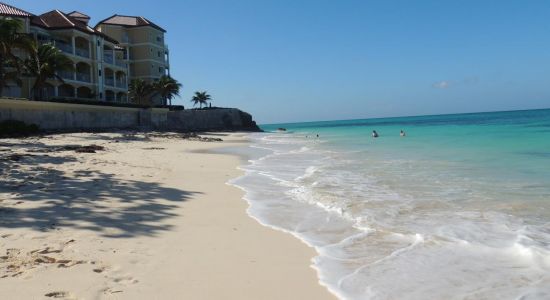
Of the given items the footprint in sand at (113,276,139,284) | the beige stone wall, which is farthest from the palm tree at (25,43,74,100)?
the footprint in sand at (113,276,139,284)

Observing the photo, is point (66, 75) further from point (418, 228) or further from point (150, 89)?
point (418, 228)

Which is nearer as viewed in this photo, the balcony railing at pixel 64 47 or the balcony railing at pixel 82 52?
the balcony railing at pixel 64 47

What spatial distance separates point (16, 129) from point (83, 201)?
56.1 feet

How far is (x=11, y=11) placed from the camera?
3741cm

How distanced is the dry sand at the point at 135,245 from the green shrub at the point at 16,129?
13.1 metres

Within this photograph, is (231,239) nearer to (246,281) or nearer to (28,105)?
(246,281)

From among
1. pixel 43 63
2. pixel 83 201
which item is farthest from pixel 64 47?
pixel 83 201

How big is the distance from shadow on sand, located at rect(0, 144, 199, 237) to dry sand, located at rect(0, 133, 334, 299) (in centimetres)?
1

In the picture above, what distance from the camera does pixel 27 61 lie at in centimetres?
3253

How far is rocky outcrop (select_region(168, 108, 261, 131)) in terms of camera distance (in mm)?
51772

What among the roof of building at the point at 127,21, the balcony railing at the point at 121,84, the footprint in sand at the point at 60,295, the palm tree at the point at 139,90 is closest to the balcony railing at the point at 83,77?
the balcony railing at the point at 121,84

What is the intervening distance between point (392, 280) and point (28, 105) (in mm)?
25121

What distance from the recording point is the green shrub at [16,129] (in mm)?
20266

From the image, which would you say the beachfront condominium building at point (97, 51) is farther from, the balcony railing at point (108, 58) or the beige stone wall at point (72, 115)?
the beige stone wall at point (72, 115)
